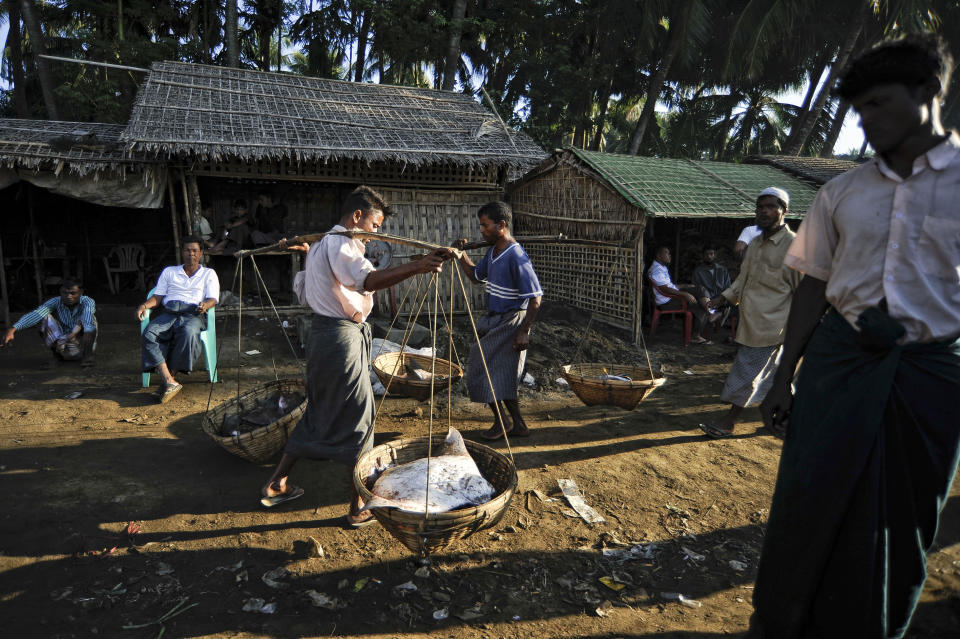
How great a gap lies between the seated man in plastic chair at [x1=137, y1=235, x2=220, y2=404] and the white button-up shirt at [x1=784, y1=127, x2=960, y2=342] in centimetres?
514

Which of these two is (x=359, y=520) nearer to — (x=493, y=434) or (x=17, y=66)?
(x=493, y=434)

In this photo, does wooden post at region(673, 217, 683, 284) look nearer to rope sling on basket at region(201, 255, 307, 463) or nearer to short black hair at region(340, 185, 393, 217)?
rope sling on basket at region(201, 255, 307, 463)

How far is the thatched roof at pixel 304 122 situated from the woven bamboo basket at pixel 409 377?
4.02 meters

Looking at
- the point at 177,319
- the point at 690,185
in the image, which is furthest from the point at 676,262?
the point at 177,319

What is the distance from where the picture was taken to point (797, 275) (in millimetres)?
4090

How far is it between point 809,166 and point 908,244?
11482 mm

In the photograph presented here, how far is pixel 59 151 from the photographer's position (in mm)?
7086

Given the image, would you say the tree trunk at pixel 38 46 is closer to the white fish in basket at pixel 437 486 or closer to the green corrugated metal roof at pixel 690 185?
the green corrugated metal roof at pixel 690 185

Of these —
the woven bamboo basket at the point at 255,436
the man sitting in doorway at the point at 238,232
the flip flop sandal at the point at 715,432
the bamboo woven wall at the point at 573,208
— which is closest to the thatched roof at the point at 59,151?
the man sitting in doorway at the point at 238,232

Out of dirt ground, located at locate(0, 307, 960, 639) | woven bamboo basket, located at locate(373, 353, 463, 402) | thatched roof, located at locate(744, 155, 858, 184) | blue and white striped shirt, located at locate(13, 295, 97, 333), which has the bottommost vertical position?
dirt ground, located at locate(0, 307, 960, 639)

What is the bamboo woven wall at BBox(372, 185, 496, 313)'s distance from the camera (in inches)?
337

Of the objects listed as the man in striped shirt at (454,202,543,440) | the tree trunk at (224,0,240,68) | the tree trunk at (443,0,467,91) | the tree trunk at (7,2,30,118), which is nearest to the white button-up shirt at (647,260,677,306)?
the man in striped shirt at (454,202,543,440)

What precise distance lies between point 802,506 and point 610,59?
16930 millimetres

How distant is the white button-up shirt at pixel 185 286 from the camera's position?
5.24 m
